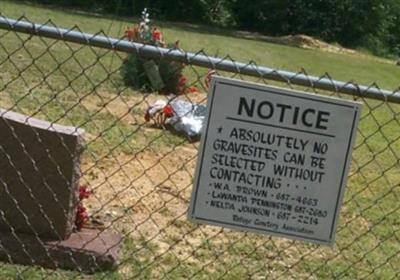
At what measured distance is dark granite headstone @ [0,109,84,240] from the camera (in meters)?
4.48

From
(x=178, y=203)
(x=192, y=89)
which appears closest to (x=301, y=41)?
(x=192, y=89)

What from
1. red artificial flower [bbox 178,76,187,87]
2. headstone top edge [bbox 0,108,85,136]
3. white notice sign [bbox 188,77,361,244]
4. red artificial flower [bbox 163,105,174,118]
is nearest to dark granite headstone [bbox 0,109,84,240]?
headstone top edge [bbox 0,108,85,136]

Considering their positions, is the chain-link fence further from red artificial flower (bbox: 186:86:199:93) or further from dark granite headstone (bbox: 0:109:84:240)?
red artificial flower (bbox: 186:86:199:93)

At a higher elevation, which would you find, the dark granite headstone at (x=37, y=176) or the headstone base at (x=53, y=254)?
the dark granite headstone at (x=37, y=176)

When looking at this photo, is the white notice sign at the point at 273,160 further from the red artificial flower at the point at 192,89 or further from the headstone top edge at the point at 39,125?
the red artificial flower at the point at 192,89

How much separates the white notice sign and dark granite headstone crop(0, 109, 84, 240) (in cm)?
119

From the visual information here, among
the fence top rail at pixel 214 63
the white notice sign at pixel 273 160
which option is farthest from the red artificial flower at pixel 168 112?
the white notice sign at pixel 273 160

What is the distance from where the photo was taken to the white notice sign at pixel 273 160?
11.0 feet

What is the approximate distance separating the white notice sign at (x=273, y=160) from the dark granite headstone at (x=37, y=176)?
1194mm

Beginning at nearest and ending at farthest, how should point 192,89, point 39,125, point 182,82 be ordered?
point 39,125 < point 182,82 < point 192,89

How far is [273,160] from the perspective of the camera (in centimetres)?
343

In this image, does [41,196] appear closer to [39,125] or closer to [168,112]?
[39,125]

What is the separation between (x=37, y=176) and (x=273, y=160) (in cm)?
153

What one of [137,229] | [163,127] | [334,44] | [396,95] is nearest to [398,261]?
[137,229]
